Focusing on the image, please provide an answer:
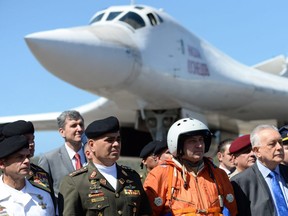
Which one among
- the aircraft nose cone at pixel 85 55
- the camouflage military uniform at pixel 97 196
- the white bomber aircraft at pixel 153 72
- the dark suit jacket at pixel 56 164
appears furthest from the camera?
the white bomber aircraft at pixel 153 72

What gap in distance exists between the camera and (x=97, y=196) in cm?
393

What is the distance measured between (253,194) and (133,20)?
34.4 ft

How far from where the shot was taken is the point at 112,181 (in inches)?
159

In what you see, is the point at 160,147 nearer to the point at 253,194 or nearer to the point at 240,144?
the point at 240,144

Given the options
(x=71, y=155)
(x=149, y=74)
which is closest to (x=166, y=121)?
(x=149, y=74)

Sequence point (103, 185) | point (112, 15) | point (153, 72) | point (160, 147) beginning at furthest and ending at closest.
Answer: point (112, 15), point (153, 72), point (160, 147), point (103, 185)

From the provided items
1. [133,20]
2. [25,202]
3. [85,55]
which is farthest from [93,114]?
[25,202]

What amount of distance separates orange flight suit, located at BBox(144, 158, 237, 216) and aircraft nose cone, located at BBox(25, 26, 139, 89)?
8.21 metres

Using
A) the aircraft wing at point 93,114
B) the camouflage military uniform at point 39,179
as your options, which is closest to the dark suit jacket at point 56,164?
the camouflage military uniform at point 39,179

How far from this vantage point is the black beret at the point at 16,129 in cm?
426

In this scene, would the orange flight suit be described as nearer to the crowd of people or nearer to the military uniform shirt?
the crowd of people

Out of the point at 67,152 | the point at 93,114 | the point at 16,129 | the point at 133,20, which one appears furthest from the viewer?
the point at 93,114

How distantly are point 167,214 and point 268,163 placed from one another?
109 cm

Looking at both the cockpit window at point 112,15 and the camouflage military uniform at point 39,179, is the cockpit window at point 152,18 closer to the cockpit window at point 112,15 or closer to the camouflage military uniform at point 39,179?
the cockpit window at point 112,15
